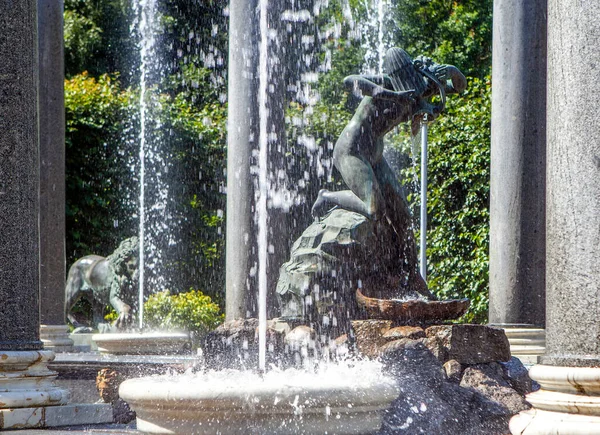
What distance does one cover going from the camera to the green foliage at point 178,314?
660 inches

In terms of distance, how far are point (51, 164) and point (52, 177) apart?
8.0 inches

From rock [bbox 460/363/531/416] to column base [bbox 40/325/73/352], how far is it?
745 cm

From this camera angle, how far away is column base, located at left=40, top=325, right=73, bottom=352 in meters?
13.7

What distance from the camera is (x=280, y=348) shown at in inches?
321

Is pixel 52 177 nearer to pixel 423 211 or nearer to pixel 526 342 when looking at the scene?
pixel 423 211

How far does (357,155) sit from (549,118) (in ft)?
14.7

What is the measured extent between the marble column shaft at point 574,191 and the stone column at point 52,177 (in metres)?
9.99

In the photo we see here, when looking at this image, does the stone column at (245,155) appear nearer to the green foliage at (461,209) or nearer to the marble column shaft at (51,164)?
the marble column shaft at (51,164)

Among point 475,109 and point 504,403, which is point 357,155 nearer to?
point 504,403

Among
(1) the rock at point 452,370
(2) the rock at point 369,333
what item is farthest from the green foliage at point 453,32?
(1) the rock at point 452,370

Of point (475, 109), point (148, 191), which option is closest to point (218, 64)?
point (148, 191)

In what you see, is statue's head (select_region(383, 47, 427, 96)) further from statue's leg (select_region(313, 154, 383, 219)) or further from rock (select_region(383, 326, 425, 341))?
rock (select_region(383, 326, 425, 341))

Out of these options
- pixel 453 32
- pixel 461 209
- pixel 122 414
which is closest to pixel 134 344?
pixel 122 414

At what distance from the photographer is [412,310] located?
27.9ft
